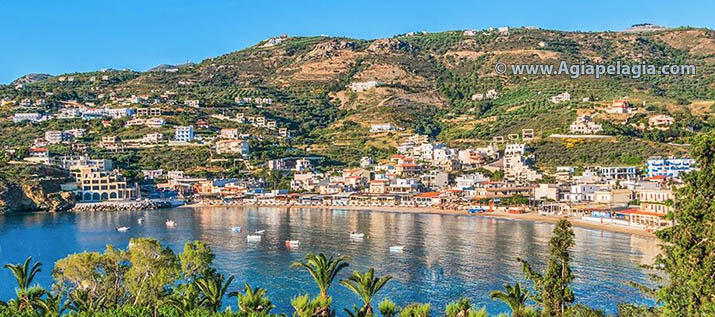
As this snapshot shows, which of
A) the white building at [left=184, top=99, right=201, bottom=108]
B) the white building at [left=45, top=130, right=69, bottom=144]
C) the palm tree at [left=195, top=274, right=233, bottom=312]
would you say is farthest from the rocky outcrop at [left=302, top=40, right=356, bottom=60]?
the palm tree at [left=195, top=274, right=233, bottom=312]

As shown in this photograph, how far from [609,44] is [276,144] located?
77.8m

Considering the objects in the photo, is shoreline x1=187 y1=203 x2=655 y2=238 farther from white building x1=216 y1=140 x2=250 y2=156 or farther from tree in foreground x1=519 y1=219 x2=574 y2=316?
tree in foreground x1=519 y1=219 x2=574 y2=316

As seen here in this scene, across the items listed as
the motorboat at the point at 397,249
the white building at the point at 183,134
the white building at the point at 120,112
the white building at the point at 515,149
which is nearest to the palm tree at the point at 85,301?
the motorboat at the point at 397,249

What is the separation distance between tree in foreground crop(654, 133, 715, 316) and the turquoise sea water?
12.4 metres

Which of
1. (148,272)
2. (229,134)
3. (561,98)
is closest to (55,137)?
(229,134)

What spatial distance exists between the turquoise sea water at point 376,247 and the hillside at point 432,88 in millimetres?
31534

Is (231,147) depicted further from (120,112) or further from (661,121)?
(661,121)

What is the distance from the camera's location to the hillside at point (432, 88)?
96625mm

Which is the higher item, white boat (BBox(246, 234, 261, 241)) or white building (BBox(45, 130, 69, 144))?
white building (BBox(45, 130, 69, 144))

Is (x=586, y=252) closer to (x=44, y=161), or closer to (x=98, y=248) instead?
(x=98, y=248)

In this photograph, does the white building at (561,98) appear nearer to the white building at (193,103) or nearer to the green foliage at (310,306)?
the white building at (193,103)

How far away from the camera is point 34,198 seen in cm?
7262

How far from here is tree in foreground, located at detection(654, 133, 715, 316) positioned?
14.4 metres

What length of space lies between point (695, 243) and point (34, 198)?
235 ft
